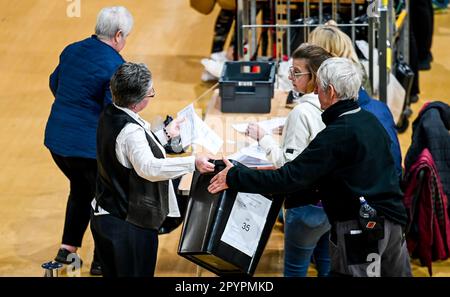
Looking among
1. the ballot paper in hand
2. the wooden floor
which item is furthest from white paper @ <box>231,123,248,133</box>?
the wooden floor

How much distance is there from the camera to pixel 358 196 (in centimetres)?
425

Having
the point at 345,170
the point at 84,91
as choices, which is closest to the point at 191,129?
the point at 84,91

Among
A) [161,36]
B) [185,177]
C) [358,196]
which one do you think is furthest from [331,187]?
[161,36]

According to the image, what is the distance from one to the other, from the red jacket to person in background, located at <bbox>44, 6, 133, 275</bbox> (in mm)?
1742

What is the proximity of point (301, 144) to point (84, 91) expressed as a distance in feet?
4.00

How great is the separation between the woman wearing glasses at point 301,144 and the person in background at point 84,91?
80 cm

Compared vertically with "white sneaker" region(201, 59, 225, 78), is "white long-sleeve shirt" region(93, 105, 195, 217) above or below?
above

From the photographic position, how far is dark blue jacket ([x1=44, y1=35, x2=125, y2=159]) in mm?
5238

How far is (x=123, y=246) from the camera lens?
4.65 meters

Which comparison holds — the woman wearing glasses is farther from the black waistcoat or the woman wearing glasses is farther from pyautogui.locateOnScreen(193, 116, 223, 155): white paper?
the black waistcoat

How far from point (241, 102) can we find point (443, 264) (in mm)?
1493

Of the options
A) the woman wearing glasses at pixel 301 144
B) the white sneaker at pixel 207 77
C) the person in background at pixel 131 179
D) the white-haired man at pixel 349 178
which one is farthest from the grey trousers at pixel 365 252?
the white sneaker at pixel 207 77

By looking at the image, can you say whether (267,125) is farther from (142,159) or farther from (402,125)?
(402,125)
